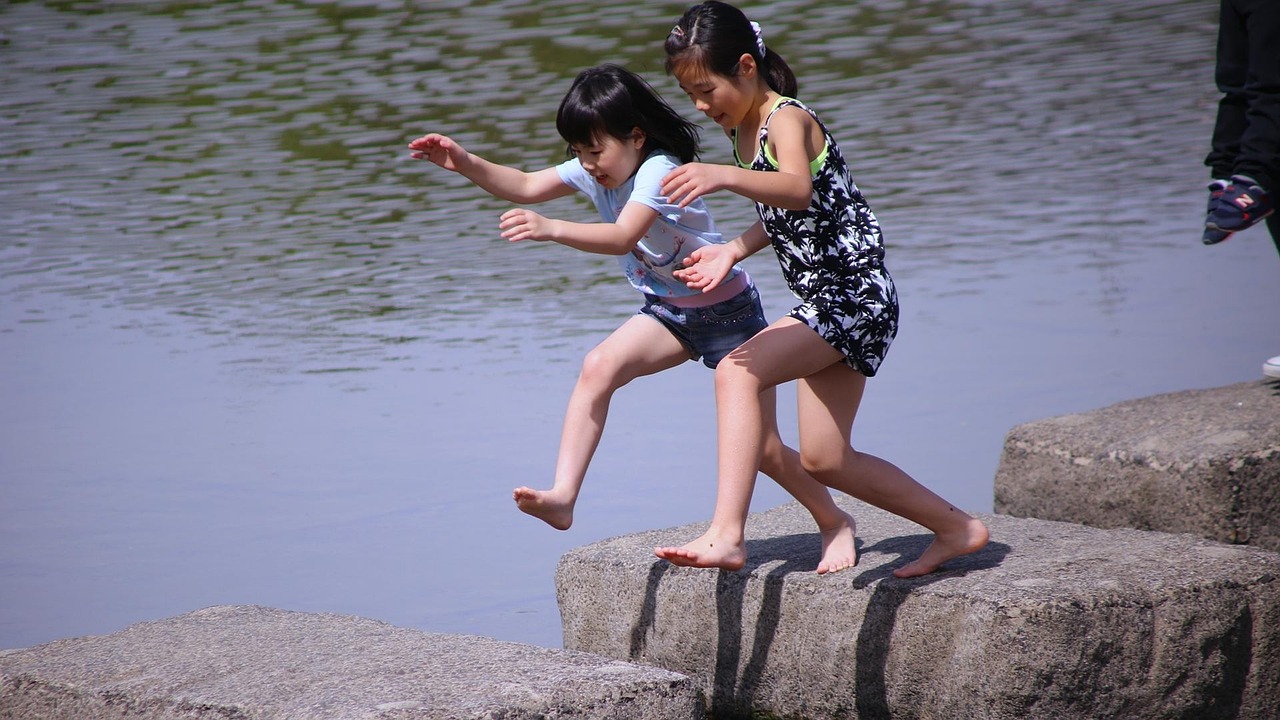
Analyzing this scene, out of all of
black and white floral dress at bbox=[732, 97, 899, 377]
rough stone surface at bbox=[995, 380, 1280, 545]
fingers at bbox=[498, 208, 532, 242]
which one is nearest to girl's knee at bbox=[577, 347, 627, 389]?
black and white floral dress at bbox=[732, 97, 899, 377]

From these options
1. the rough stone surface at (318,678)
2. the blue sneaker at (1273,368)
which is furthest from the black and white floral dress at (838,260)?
the blue sneaker at (1273,368)

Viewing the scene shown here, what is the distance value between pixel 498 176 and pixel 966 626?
5.82 feet

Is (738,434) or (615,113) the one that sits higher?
(615,113)

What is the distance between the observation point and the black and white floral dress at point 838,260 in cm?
381

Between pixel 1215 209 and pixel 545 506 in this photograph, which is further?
pixel 1215 209

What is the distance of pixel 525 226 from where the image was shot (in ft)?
11.6

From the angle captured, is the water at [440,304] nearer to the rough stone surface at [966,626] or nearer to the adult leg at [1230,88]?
the rough stone surface at [966,626]

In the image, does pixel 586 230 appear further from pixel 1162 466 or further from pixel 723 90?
pixel 1162 466

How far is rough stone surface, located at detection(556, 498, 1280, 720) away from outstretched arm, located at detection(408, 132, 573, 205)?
3.28 ft

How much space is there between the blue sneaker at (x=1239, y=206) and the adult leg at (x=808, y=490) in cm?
180

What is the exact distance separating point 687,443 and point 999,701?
269cm

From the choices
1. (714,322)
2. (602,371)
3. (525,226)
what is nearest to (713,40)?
(525,226)

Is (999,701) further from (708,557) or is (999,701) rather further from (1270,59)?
(1270,59)

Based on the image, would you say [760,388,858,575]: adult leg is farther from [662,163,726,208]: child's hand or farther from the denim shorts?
[662,163,726,208]: child's hand
